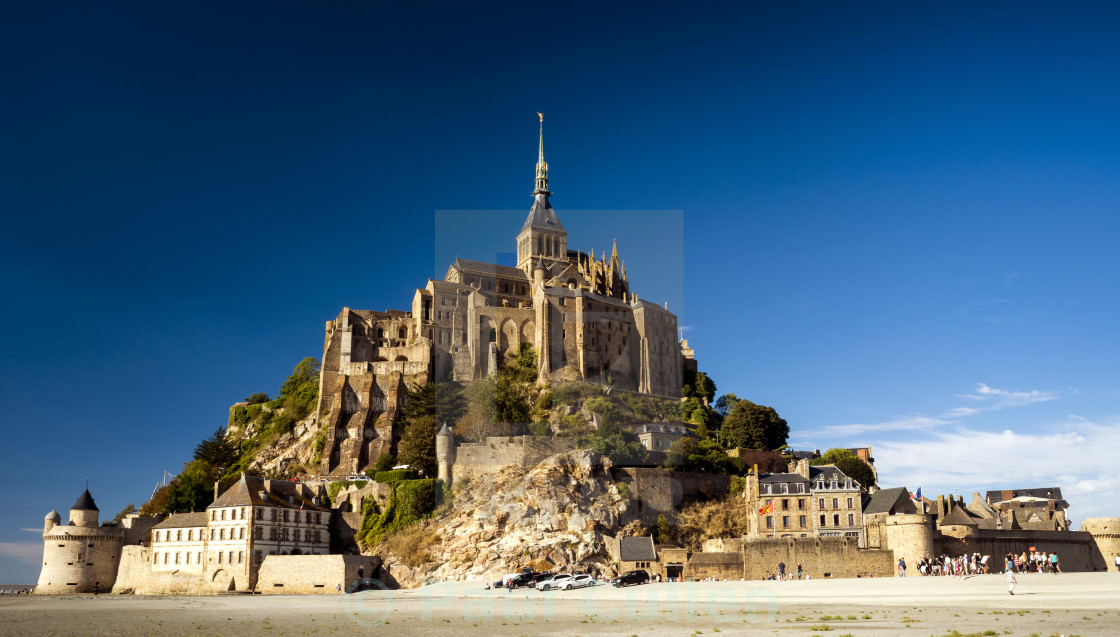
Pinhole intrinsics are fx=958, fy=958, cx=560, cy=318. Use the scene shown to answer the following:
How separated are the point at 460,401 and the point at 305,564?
19643mm

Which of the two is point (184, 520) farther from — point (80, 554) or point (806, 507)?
point (806, 507)

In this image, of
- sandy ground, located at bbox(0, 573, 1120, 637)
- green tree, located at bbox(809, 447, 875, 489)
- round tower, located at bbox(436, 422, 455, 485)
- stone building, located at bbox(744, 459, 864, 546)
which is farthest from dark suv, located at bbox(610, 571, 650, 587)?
green tree, located at bbox(809, 447, 875, 489)

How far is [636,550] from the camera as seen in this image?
54.3 meters

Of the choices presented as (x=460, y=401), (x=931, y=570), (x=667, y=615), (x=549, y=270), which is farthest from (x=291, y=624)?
(x=549, y=270)

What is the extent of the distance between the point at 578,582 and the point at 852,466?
100ft

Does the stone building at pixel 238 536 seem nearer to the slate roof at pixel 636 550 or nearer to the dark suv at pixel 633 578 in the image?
the slate roof at pixel 636 550

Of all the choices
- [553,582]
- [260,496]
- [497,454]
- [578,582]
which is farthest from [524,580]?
[260,496]

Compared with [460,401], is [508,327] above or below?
above

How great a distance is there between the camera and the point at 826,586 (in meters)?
43.3

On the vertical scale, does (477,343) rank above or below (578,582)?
above

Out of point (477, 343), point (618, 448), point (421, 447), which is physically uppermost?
point (477, 343)

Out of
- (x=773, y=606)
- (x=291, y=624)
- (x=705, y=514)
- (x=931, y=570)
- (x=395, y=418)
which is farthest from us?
(x=395, y=418)

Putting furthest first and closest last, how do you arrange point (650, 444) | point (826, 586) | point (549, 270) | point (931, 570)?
point (549, 270), point (650, 444), point (931, 570), point (826, 586)

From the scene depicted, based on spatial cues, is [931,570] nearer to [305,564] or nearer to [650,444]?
[650,444]
